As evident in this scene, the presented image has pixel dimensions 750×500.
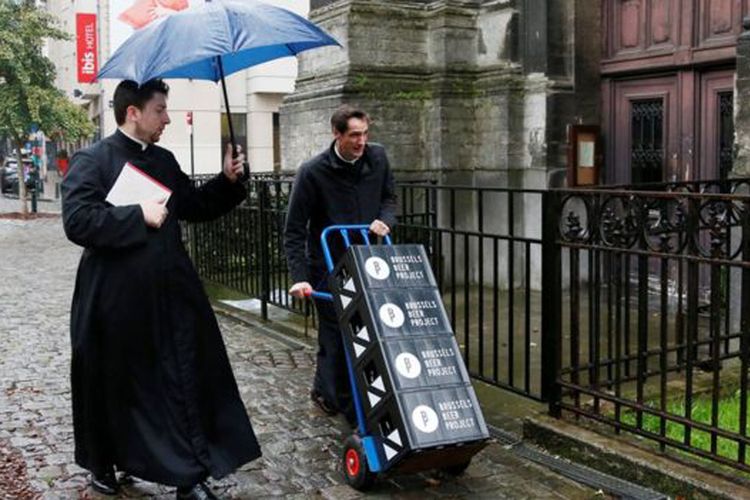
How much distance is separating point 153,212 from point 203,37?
2.94 feet

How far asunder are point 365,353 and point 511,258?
4.98 feet

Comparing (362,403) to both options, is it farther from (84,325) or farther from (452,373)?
(84,325)

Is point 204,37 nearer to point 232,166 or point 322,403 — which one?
point 232,166

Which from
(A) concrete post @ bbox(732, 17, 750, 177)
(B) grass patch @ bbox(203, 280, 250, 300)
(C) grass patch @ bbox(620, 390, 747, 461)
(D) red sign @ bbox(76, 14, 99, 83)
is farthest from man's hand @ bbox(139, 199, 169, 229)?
(D) red sign @ bbox(76, 14, 99, 83)

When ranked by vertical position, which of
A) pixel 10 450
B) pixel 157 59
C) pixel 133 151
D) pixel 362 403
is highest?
pixel 157 59

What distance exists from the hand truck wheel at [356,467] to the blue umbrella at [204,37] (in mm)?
1729

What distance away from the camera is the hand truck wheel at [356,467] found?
15.6 feet

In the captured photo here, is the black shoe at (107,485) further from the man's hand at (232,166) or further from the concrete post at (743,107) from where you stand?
the concrete post at (743,107)

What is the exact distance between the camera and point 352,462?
4.88m

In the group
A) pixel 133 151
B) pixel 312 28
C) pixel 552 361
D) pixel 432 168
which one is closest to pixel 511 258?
pixel 552 361

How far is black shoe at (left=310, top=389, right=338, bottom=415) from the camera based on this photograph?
6.15 metres

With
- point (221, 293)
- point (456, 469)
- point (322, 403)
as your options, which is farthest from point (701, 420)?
point (221, 293)

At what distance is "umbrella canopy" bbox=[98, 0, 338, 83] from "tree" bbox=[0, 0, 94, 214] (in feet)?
72.2

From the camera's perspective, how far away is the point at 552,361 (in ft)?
18.5
